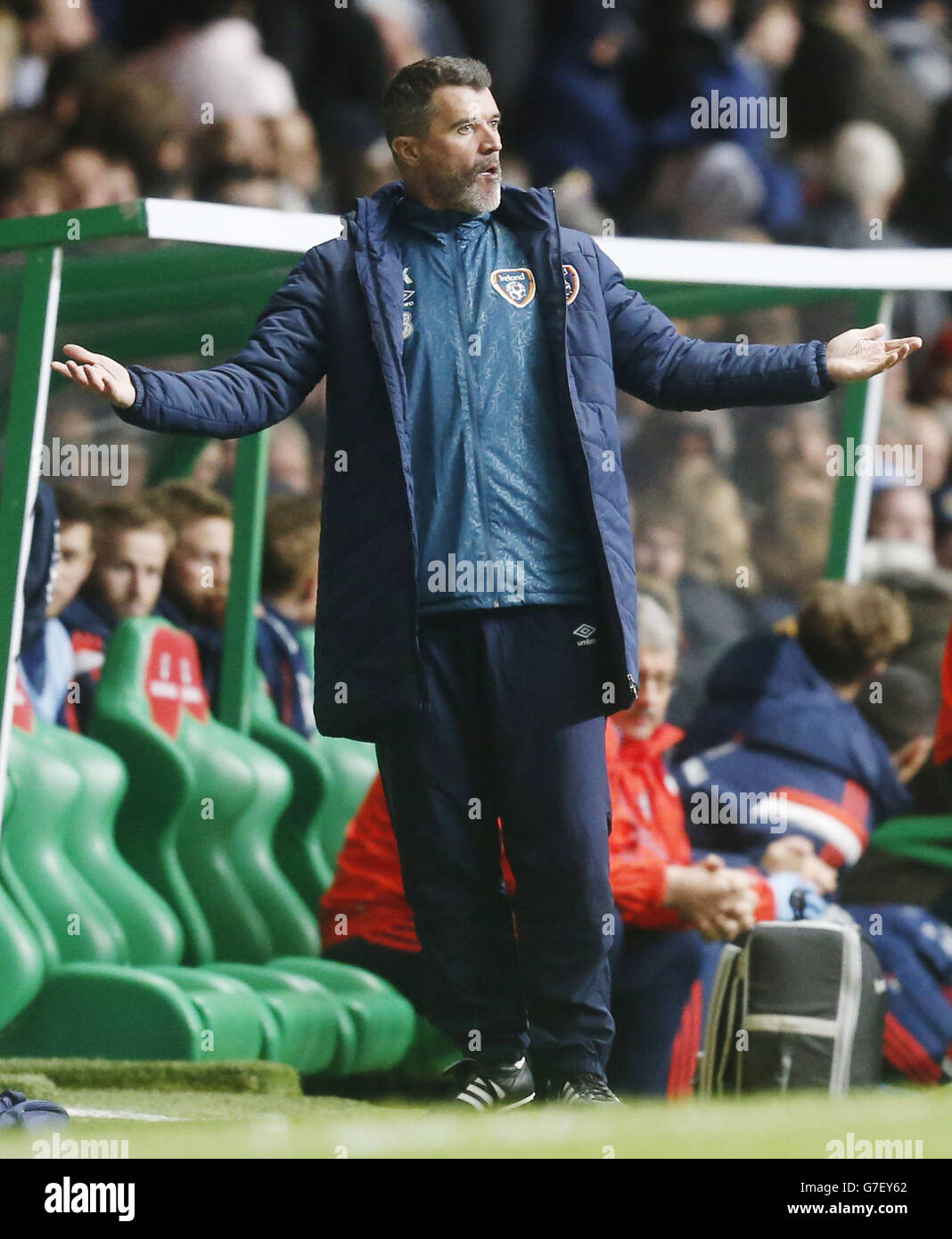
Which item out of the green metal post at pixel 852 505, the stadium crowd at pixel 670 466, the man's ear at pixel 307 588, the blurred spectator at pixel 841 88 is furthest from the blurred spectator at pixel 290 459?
the blurred spectator at pixel 841 88

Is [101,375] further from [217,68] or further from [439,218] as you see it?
[217,68]

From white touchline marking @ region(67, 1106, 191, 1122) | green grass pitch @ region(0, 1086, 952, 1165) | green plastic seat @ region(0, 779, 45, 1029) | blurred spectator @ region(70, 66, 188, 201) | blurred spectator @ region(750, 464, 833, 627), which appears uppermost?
blurred spectator @ region(70, 66, 188, 201)

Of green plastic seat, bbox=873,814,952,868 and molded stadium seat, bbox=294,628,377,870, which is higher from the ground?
molded stadium seat, bbox=294,628,377,870

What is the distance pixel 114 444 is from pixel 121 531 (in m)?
0.35

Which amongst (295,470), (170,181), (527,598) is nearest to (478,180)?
(527,598)

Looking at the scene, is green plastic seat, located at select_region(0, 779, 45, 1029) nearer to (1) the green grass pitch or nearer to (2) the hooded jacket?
(1) the green grass pitch

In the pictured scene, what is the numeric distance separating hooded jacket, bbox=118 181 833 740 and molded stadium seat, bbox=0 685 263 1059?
128 centimetres

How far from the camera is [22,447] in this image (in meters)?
3.93

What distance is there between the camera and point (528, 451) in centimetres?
305

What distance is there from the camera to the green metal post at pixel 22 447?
153 inches

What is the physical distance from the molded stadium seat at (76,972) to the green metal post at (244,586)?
2.29 feet

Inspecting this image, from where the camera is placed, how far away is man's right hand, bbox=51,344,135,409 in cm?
279

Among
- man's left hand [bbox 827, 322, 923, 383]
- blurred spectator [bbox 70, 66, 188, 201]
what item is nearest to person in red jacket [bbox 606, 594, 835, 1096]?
man's left hand [bbox 827, 322, 923, 383]
